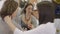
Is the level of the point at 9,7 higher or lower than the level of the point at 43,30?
higher

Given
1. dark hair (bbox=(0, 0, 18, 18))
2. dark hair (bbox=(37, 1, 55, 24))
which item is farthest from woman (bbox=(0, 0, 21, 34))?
dark hair (bbox=(37, 1, 55, 24))

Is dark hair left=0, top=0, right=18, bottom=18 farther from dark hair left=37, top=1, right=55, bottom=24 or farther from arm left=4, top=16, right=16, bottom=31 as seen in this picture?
dark hair left=37, top=1, right=55, bottom=24

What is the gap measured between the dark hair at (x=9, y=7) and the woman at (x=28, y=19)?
0.08m

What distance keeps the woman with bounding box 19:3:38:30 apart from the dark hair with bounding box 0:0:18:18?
0.26 feet

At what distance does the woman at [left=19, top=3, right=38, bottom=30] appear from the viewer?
1.38 meters

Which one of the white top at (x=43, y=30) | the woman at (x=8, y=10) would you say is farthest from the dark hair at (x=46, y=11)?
the woman at (x=8, y=10)

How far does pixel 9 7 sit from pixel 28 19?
16cm

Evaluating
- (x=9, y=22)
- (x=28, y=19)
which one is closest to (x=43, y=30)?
(x=28, y=19)

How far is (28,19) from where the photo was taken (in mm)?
1397

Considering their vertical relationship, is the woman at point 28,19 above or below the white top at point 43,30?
above

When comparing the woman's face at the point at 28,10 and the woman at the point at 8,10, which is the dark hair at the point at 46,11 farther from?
the woman at the point at 8,10

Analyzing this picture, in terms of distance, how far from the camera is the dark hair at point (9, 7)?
4.59 feet

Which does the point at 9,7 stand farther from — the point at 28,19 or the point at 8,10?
the point at 28,19

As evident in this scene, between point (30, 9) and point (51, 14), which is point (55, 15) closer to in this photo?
point (51, 14)
